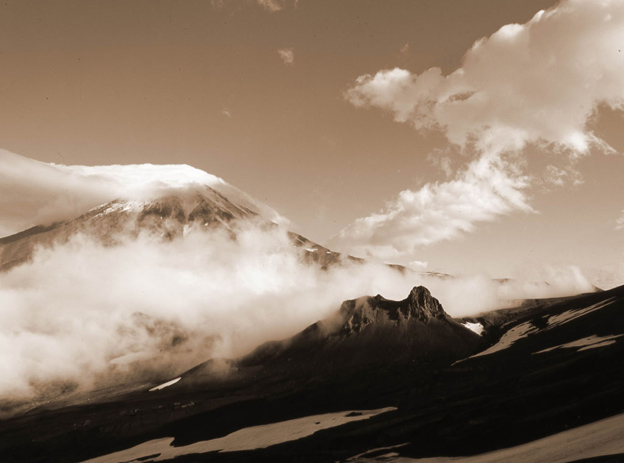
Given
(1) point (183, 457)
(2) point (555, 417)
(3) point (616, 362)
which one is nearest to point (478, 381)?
(3) point (616, 362)

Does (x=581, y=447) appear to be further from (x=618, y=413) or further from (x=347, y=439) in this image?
(x=347, y=439)

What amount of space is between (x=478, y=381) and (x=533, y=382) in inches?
1902

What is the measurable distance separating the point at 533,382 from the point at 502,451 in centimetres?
6913

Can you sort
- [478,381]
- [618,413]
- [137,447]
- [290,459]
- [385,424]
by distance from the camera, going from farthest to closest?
[137,447] → [478,381] → [385,424] → [290,459] → [618,413]

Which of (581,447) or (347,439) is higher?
(581,447)

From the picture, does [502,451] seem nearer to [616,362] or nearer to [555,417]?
[555,417]

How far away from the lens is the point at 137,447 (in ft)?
655

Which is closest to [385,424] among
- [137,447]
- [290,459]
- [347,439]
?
[347,439]

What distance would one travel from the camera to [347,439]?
12206 cm

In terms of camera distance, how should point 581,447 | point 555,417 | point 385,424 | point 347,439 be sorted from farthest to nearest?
point 385,424 < point 347,439 < point 555,417 < point 581,447

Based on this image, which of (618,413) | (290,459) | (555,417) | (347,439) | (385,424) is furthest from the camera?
(385,424)

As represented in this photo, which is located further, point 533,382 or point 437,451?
point 533,382

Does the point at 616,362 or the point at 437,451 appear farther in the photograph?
the point at 616,362

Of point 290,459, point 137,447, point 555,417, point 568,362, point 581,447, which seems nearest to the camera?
point 581,447
